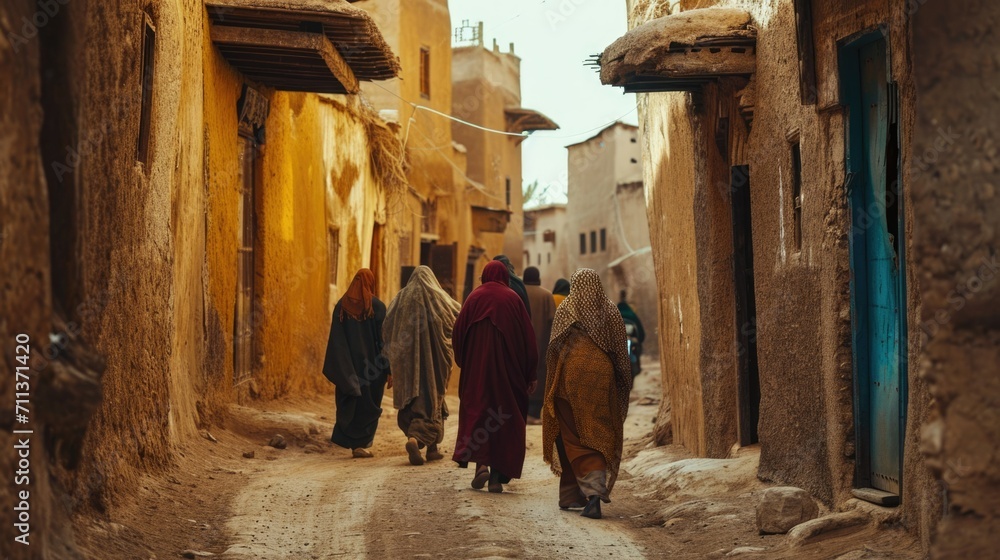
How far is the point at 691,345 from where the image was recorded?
9.77 metres

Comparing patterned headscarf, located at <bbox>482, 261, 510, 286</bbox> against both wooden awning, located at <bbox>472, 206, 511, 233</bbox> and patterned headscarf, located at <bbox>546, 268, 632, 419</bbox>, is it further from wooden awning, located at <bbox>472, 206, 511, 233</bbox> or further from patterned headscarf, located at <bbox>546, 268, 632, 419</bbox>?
wooden awning, located at <bbox>472, 206, 511, 233</bbox>

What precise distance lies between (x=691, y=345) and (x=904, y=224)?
4.51 metres

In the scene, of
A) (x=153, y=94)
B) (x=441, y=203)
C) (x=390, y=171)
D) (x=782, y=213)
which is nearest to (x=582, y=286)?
(x=782, y=213)

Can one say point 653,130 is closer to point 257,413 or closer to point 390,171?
point 257,413

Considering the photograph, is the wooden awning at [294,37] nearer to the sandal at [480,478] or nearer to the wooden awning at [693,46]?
the wooden awning at [693,46]

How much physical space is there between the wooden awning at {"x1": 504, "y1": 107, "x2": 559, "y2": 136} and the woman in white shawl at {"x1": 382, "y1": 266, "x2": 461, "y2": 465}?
21710 millimetres

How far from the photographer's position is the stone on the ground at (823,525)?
5527 millimetres

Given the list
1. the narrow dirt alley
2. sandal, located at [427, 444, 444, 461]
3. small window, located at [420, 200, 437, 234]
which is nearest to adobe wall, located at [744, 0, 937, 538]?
the narrow dirt alley

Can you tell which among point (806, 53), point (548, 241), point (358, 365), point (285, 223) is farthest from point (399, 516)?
point (548, 241)

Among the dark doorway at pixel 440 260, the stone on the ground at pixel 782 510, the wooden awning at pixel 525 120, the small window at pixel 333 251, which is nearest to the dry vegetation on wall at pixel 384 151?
the small window at pixel 333 251

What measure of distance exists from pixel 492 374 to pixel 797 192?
7.80 feet

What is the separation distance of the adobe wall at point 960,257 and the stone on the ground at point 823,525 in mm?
2456

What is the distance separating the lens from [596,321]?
23.2 ft

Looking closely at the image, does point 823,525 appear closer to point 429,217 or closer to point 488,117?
point 429,217
